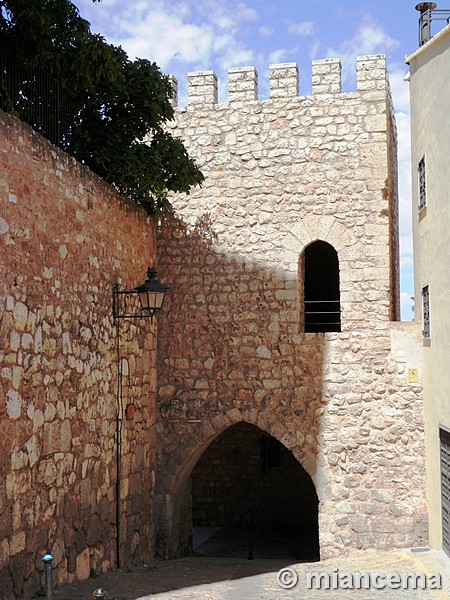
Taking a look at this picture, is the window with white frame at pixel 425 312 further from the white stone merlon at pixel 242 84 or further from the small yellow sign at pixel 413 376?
the white stone merlon at pixel 242 84

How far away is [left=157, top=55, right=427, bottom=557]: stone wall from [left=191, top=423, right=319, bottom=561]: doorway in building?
350 cm

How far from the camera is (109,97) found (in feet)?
25.6

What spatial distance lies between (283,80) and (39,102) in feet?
12.2

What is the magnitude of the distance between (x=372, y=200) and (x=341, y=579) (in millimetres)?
4473

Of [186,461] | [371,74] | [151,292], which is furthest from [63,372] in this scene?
[371,74]

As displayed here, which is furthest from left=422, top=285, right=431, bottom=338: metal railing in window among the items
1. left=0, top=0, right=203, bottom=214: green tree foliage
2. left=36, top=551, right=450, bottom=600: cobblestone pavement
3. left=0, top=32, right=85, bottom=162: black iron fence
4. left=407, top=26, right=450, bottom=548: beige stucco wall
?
left=0, top=32, right=85, bottom=162: black iron fence

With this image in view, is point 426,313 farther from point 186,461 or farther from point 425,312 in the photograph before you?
point 186,461

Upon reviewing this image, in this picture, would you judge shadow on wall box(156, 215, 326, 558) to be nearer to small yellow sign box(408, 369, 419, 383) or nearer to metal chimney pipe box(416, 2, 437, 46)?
small yellow sign box(408, 369, 419, 383)

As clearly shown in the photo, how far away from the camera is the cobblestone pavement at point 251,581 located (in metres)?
6.22

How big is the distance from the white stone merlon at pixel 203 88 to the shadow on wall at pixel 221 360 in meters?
1.54

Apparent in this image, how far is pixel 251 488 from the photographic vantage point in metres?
13.1

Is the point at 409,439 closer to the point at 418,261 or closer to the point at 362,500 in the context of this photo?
the point at 362,500

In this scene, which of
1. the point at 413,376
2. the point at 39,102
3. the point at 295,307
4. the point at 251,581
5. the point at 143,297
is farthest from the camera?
the point at 295,307

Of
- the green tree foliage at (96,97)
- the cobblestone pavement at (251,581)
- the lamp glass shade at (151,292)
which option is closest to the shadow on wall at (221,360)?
the green tree foliage at (96,97)
